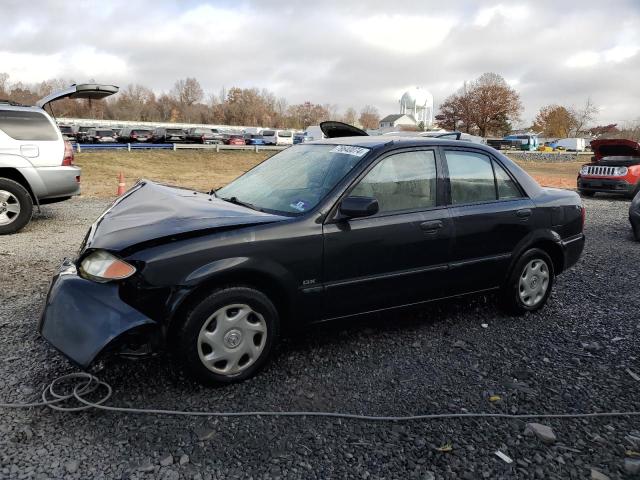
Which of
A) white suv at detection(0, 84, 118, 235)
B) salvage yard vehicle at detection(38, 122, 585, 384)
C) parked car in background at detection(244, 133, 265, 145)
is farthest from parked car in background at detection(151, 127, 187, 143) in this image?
salvage yard vehicle at detection(38, 122, 585, 384)

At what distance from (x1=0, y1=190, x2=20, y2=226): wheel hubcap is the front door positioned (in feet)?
20.0

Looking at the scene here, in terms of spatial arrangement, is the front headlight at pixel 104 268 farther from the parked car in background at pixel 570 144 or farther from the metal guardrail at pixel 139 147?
the parked car in background at pixel 570 144

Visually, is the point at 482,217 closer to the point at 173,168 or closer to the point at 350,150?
the point at 350,150

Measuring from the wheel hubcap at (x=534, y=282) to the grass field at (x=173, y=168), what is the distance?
45.0 ft

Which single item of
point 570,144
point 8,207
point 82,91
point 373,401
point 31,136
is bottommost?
point 373,401

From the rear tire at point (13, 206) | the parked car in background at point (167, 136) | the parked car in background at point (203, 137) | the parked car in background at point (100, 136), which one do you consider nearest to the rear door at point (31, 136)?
→ the rear tire at point (13, 206)

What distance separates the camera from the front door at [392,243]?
3.37 meters

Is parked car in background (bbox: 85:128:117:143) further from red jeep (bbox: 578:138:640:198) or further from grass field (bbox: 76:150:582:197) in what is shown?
red jeep (bbox: 578:138:640:198)

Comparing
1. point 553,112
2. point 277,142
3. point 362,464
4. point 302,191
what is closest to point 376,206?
point 302,191

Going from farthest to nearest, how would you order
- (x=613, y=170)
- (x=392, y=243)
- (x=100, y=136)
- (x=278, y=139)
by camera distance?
(x=278, y=139), (x=100, y=136), (x=613, y=170), (x=392, y=243)

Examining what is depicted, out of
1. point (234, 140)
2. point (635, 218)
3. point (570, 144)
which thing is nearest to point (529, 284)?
point (635, 218)

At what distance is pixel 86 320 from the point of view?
9.15ft

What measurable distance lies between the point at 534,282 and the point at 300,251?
2.42m

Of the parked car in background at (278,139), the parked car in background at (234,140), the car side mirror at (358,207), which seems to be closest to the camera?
the car side mirror at (358,207)
